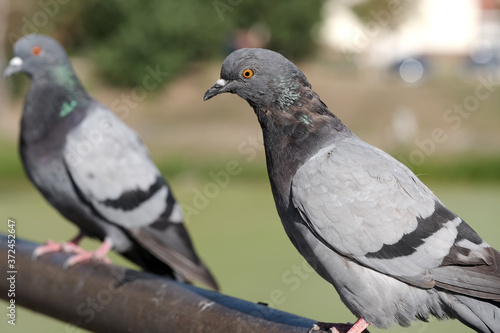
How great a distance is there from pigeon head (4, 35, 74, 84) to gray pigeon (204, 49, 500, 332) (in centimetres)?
276

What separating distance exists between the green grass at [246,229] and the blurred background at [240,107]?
45 mm

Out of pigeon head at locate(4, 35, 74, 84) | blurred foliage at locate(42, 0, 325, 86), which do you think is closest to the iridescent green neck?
pigeon head at locate(4, 35, 74, 84)

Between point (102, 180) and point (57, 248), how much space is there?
0.54 m

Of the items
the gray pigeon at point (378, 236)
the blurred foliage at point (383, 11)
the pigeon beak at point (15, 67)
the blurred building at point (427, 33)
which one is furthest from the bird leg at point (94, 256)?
the blurred building at point (427, 33)

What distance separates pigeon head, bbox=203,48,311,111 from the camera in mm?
3170

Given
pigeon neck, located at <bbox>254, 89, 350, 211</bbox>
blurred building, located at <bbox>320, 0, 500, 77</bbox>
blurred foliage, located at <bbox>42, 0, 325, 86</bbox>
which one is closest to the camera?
pigeon neck, located at <bbox>254, 89, 350, 211</bbox>

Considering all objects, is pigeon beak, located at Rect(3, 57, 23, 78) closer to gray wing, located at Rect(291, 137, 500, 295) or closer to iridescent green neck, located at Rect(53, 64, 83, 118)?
iridescent green neck, located at Rect(53, 64, 83, 118)

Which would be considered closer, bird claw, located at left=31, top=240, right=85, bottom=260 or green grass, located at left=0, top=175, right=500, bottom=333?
bird claw, located at left=31, top=240, right=85, bottom=260

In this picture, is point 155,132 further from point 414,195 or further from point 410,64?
point 414,195

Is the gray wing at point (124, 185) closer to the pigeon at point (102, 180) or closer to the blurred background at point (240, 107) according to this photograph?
the pigeon at point (102, 180)

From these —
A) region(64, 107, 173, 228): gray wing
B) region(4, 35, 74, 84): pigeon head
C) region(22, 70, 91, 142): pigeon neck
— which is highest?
region(4, 35, 74, 84): pigeon head

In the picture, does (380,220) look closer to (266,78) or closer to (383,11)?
(266,78)

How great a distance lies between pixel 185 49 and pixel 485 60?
19.4 meters

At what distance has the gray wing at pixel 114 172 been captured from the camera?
4.92 metres
